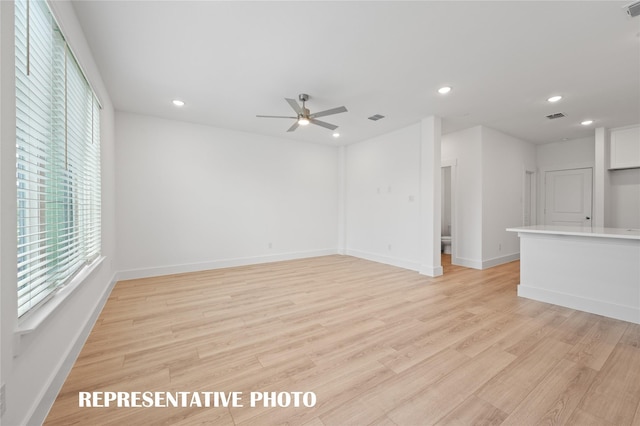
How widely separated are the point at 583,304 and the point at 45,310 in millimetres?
4967

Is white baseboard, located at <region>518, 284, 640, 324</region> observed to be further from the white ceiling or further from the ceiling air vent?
the ceiling air vent

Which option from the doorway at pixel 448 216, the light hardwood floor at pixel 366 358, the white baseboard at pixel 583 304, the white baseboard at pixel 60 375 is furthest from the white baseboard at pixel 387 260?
the white baseboard at pixel 60 375

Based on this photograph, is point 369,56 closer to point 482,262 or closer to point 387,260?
point 387,260

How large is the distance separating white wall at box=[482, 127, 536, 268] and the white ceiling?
3.36 ft

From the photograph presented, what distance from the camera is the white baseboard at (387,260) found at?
16.3ft

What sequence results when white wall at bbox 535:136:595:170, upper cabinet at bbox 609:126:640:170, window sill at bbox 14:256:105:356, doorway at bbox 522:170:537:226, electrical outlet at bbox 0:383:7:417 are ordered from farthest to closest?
doorway at bbox 522:170:537:226, white wall at bbox 535:136:595:170, upper cabinet at bbox 609:126:640:170, window sill at bbox 14:256:105:356, electrical outlet at bbox 0:383:7:417

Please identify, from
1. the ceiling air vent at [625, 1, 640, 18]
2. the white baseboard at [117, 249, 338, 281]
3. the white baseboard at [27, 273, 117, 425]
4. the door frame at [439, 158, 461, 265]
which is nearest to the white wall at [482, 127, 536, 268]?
the door frame at [439, 158, 461, 265]

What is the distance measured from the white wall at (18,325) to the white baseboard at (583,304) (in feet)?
15.5

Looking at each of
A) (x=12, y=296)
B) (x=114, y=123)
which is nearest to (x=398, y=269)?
(x=12, y=296)

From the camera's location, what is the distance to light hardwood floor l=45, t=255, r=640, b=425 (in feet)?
4.90

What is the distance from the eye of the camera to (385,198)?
5633 mm

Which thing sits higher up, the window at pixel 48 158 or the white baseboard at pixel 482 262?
the window at pixel 48 158

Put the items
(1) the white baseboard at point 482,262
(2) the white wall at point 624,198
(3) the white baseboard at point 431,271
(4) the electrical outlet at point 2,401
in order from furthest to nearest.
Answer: (2) the white wall at point 624,198 → (1) the white baseboard at point 482,262 → (3) the white baseboard at point 431,271 → (4) the electrical outlet at point 2,401

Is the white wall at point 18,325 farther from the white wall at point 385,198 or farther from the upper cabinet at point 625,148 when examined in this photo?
the upper cabinet at point 625,148
